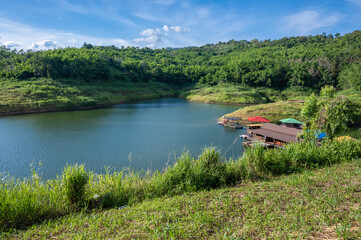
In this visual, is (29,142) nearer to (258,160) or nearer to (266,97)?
(258,160)

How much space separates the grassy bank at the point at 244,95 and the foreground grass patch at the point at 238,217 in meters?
49.5

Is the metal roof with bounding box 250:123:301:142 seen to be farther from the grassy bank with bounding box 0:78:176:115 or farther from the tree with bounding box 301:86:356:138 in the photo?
the grassy bank with bounding box 0:78:176:115

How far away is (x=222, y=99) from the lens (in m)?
54.4

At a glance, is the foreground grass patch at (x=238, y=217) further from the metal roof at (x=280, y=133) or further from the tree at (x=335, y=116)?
the metal roof at (x=280, y=133)

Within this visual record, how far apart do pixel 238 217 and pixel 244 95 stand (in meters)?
54.9

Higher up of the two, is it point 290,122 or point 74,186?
point 74,186

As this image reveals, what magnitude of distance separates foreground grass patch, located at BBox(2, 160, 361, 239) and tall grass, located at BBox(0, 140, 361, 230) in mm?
432

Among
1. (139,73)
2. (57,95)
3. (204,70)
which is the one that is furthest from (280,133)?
(204,70)

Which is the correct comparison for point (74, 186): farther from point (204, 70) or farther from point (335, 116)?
point (204, 70)

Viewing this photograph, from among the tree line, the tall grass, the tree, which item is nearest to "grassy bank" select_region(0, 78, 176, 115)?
the tree line

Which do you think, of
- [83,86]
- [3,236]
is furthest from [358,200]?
[83,86]

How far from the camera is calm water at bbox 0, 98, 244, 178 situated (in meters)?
15.2

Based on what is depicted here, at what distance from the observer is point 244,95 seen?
184 ft

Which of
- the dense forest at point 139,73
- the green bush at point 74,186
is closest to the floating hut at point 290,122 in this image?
the green bush at point 74,186
